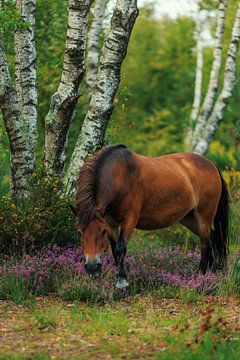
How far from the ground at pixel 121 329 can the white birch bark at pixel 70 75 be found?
9.01 feet

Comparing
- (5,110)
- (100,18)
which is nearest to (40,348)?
(5,110)

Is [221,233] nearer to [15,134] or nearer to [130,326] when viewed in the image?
[15,134]

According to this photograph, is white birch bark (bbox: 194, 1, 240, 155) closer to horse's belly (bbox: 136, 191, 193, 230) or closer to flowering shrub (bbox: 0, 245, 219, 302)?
horse's belly (bbox: 136, 191, 193, 230)

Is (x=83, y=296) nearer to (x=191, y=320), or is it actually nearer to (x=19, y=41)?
(x=191, y=320)

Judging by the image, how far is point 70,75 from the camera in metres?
11.1

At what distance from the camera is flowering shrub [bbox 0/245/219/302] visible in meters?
9.15

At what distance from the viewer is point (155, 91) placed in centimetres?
4275

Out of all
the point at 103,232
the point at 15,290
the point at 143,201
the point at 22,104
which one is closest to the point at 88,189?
the point at 103,232

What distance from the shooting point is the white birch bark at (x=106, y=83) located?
10.9 meters

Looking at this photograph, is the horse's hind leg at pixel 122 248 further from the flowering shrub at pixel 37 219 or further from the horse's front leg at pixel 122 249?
the flowering shrub at pixel 37 219

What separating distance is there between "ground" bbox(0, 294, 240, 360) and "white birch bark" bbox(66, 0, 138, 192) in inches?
101

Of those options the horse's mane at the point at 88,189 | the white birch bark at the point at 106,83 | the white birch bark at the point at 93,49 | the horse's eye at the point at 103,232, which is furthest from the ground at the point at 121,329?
the white birch bark at the point at 93,49

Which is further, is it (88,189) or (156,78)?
(156,78)

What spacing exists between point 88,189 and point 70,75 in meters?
2.44
